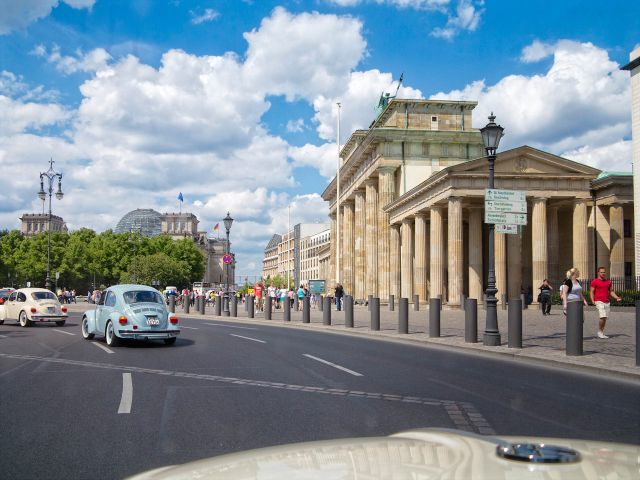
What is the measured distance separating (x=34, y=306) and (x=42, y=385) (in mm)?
17709

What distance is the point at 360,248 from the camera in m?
67.2

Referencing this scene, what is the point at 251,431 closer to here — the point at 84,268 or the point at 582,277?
the point at 582,277

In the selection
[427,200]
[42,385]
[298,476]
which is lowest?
[42,385]

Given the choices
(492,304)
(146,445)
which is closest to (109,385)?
(146,445)

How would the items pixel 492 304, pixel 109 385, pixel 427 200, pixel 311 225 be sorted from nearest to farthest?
pixel 109 385 < pixel 492 304 < pixel 427 200 < pixel 311 225

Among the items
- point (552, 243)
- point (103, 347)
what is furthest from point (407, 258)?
point (103, 347)

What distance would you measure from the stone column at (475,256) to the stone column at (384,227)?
11775 mm

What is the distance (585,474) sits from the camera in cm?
230

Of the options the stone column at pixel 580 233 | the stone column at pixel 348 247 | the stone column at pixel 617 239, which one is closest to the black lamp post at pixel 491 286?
the stone column at pixel 580 233

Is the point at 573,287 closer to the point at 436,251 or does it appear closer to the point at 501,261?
the point at 501,261

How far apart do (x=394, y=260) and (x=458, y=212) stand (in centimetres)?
1652

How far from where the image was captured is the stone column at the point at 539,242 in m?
42.3

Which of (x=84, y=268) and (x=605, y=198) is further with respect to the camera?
(x=84, y=268)

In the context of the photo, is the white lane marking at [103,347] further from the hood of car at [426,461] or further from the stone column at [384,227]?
the stone column at [384,227]
